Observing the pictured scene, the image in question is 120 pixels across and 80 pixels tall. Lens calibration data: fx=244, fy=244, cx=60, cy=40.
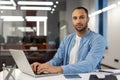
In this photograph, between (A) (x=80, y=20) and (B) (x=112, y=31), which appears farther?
(B) (x=112, y=31)

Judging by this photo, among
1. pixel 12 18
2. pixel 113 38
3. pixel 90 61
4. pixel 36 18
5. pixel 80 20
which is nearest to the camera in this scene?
pixel 90 61

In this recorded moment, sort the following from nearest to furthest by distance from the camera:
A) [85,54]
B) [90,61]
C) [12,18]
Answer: [90,61] → [85,54] → [12,18]

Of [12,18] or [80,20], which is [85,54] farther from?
[12,18]

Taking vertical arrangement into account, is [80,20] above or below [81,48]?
above

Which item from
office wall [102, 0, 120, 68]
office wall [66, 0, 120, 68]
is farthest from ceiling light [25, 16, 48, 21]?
office wall [102, 0, 120, 68]

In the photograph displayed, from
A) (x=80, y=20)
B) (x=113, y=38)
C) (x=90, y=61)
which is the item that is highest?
(x=80, y=20)

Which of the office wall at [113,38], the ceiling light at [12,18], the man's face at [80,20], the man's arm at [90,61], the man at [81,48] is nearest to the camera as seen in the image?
the man's arm at [90,61]

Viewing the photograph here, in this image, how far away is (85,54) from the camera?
7.85 feet

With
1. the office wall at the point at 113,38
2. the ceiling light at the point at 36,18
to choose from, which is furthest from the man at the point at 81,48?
the ceiling light at the point at 36,18

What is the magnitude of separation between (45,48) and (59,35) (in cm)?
69

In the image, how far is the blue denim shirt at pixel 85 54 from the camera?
2038 millimetres

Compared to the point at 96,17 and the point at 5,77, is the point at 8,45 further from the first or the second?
the point at 5,77

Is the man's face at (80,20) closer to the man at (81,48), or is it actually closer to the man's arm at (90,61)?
the man at (81,48)

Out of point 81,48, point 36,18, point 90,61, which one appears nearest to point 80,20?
point 81,48
